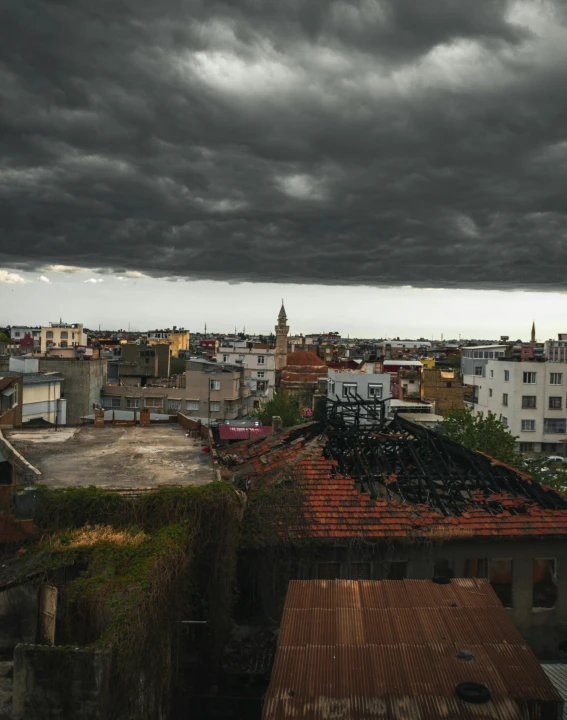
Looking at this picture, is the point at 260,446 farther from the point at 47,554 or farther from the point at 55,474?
the point at 47,554

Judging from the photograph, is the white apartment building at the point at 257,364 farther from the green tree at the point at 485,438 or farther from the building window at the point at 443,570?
the building window at the point at 443,570

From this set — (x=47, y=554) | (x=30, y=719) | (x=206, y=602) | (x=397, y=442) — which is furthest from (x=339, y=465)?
(x=30, y=719)

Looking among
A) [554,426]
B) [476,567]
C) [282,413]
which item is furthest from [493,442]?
[282,413]

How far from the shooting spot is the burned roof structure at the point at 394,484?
18203mm

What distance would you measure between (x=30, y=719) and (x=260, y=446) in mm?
15654

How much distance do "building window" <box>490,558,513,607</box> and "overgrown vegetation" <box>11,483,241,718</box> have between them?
26.6ft

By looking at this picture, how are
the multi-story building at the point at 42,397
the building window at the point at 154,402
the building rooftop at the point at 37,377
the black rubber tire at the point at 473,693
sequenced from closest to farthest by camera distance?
1. the black rubber tire at the point at 473,693
2. the multi-story building at the point at 42,397
3. the building rooftop at the point at 37,377
4. the building window at the point at 154,402

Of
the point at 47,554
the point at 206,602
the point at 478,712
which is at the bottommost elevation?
the point at 206,602

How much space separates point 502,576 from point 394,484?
4.32 metres

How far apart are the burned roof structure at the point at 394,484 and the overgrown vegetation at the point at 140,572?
3276 millimetres

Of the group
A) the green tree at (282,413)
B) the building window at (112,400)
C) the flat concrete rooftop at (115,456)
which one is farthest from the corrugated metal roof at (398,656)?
the building window at (112,400)

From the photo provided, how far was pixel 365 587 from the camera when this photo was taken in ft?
45.3

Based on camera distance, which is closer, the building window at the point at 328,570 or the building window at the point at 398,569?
the building window at the point at 328,570

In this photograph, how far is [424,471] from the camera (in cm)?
2131
